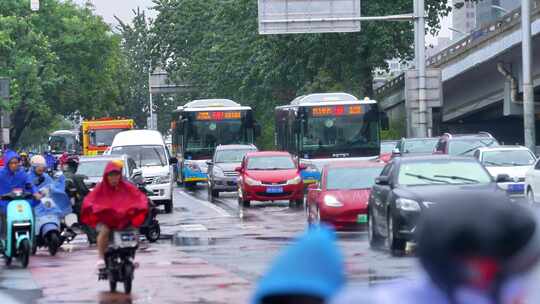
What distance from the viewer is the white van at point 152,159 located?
112 ft

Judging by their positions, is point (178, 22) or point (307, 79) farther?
point (178, 22)

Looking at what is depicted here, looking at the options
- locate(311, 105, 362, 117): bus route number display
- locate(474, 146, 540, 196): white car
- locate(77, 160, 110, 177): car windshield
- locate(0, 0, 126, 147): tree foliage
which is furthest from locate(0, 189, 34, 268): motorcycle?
locate(0, 0, 126, 147): tree foliage

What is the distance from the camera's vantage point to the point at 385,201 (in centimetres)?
1998

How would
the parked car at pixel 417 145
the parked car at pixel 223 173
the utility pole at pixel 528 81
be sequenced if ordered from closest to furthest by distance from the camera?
the parked car at pixel 417 145 → the utility pole at pixel 528 81 → the parked car at pixel 223 173

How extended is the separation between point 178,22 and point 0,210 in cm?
6380

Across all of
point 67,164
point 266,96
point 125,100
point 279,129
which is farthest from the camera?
point 125,100

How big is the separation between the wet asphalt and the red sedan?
1.17 ft

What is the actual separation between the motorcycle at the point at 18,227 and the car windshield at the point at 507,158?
15965mm

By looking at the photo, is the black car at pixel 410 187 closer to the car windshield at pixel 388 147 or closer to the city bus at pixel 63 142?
the car windshield at pixel 388 147

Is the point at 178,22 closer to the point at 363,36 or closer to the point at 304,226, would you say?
the point at 363,36

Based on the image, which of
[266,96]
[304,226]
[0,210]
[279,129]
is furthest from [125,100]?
[0,210]

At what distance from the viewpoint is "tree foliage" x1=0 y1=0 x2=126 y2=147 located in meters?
77.9

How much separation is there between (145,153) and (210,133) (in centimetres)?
1329

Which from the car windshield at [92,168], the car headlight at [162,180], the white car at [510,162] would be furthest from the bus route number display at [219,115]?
the car windshield at [92,168]
